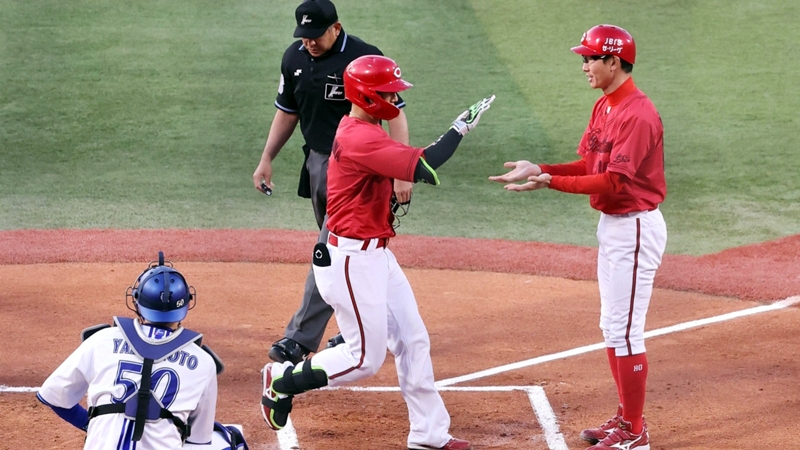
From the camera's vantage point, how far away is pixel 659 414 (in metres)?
5.38

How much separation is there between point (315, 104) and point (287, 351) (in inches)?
58.1

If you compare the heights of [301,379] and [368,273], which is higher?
[368,273]

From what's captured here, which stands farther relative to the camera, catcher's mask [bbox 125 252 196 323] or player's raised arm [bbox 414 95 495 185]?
player's raised arm [bbox 414 95 495 185]

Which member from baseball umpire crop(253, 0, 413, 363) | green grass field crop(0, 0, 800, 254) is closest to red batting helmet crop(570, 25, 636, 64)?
baseball umpire crop(253, 0, 413, 363)

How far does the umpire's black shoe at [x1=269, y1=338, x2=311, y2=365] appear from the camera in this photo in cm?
575

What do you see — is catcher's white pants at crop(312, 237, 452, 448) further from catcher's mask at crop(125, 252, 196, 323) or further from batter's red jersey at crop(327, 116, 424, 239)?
catcher's mask at crop(125, 252, 196, 323)

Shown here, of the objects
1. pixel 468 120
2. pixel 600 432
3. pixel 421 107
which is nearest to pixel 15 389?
pixel 468 120

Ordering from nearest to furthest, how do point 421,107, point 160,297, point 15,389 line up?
point 160,297 → point 15,389 → point 421,107

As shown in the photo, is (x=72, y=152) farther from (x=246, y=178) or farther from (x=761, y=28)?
(x=761, y=28)

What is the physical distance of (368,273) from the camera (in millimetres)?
4660

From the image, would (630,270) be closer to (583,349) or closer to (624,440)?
(624,440)

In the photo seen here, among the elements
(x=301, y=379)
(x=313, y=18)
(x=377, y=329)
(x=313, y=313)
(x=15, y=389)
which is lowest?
(x=15, y=389)

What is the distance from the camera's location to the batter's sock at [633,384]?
4789 millimetres

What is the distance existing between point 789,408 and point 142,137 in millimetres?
8536
